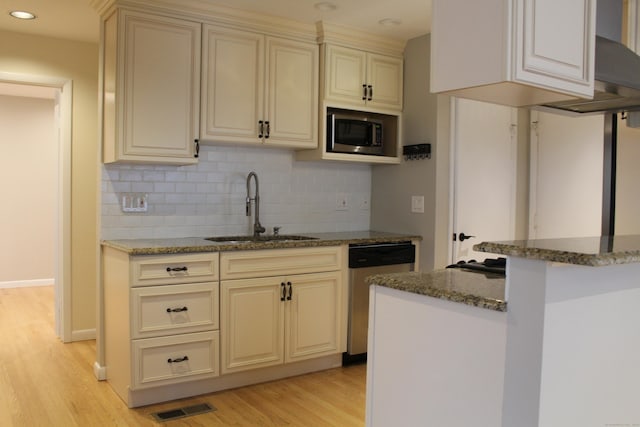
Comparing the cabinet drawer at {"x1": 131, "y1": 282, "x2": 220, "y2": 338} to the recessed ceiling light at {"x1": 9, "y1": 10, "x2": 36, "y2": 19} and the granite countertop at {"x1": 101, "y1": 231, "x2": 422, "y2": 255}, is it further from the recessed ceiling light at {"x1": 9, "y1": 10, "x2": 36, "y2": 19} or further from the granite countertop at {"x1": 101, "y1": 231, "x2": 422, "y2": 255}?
the recessed ceiling light at {"x1": 9, "y1": 10, "x2": 36, "y2": 19}

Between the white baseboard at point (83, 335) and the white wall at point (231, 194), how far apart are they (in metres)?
1.41

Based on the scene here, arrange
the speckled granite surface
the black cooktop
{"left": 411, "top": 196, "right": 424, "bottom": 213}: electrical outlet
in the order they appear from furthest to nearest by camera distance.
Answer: {"left": 411, "top": 196, "right": 424, "bottom": 213}: electrical outlet → the black cooktop → the speckled granite surface

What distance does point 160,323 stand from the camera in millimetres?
3150

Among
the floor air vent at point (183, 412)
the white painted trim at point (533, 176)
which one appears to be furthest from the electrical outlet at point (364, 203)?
the floor air vent at point (183, 412)

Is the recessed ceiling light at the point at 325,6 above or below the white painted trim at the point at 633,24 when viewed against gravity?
above


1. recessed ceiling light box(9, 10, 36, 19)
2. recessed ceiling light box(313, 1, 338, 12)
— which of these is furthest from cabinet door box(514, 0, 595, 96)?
recessed ceiling light box(9, 10, 36, 19)

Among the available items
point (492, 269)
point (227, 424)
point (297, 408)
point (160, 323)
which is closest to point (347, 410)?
point (297, 408)

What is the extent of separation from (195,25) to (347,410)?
252 centimetres

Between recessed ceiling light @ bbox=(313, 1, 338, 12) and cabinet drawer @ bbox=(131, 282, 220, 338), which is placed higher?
recessed ceiling light @ bbox=(313, 1, 338, 12)

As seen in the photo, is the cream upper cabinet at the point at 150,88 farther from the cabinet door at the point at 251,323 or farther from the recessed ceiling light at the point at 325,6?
the cabinet door at the point at 251,323

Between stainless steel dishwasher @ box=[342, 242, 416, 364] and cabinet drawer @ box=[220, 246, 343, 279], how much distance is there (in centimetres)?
14

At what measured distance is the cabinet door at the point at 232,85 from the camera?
11.6ft

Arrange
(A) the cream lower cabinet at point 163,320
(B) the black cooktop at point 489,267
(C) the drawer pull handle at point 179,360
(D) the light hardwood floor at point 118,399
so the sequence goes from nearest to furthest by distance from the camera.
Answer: (B) the black cooktop at point 489,267
(D) the light hardwood floor at point 118,399
(A) the cream lower cabinet at point 163,320
(C) the drawer pull handle at point 179,360

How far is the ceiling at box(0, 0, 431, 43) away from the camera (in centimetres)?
353
